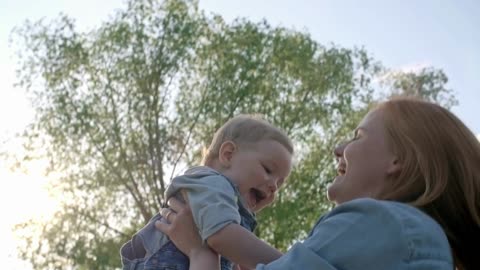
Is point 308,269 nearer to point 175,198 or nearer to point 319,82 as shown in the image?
point 175,198

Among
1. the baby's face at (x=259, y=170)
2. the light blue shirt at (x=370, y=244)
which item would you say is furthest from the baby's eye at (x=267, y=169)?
the light blue shirt at (x=370, y=244)

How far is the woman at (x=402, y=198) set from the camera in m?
1.72

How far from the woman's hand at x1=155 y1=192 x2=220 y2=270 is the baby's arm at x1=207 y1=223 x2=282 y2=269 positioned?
50mm

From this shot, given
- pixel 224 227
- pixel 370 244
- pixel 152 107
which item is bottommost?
pixel 370 244

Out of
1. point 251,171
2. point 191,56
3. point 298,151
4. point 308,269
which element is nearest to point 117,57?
point 191,56

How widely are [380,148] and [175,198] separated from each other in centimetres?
96

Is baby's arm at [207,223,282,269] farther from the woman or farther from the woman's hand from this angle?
the woman

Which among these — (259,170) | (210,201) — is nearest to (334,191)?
(210,201)

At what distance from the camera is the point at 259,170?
3.01m

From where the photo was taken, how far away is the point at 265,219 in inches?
762

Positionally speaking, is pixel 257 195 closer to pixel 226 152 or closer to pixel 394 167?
pixel 226 152

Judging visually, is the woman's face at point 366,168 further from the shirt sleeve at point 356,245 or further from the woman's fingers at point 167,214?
the woman's fingers at point 167,214

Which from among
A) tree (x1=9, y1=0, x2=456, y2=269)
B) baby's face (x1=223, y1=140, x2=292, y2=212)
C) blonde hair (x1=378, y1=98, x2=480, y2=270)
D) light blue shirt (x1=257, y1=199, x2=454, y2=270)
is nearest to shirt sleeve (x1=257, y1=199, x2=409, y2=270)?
light blue shirt (x1=257, y1=199, x2=454, y2=270)

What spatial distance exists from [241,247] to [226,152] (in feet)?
2.29
